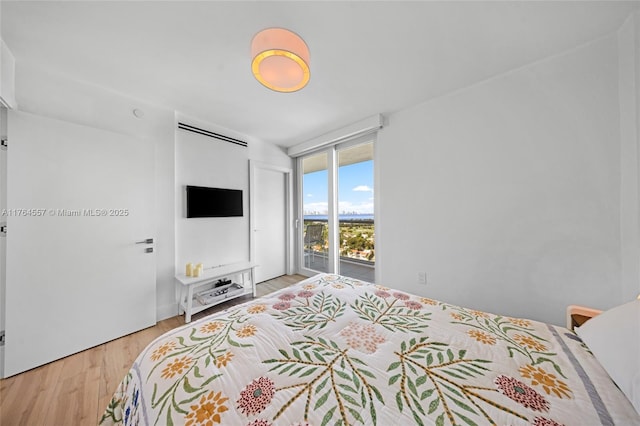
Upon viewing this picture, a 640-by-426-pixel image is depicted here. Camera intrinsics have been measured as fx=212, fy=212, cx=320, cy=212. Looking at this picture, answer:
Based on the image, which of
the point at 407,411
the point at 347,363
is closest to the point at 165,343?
the point at 347,363

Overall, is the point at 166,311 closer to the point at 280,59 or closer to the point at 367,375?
the point at 367,375

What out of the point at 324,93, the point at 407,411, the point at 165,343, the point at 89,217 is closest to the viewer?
the point at 407,411

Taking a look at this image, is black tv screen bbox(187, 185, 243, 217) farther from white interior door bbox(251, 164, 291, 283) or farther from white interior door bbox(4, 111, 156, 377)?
white interior door bbox(4, 111, 156, 377)

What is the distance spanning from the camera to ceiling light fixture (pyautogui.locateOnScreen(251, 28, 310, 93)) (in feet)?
4.23

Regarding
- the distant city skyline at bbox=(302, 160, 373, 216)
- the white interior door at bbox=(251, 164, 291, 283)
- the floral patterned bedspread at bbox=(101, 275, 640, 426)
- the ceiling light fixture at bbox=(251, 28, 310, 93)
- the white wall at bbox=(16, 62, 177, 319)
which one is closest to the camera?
the floral patterned bedspread at bbox=(101, 275, 640, 426)

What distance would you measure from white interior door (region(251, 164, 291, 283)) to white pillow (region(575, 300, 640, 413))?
11.2 feet

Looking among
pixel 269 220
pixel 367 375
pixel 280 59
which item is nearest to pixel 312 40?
pixel 280 59

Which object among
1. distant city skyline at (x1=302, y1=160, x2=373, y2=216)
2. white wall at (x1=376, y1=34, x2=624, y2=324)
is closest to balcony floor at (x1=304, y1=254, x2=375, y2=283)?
white wall at (x1=376, y1=34, x2=624, y2=324)

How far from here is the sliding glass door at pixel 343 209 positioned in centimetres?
320

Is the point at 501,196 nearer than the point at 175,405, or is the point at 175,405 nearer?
the point at 175,405

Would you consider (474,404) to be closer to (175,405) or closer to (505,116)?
(175,405)

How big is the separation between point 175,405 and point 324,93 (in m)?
2.54

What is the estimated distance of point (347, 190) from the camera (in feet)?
11.1

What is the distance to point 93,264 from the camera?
6.54 feet
